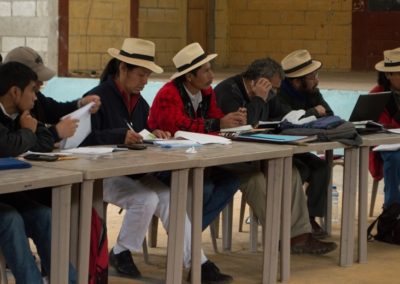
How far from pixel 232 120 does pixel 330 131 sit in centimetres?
54

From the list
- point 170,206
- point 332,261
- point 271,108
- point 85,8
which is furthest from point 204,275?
point 85,8

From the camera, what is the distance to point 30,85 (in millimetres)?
4320

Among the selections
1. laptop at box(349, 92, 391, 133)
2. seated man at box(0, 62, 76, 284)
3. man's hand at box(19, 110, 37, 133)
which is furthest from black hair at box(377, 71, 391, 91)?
man's hand at box(19, 110, 37, 133)

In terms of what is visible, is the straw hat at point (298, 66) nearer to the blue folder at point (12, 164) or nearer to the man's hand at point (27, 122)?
the man's hand at point (27, 122)

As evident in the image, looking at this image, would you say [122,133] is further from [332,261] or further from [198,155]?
[332,261]

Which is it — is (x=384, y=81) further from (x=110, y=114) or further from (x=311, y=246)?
(x=110, y=114)

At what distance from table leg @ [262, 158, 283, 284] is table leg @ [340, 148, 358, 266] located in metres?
0.51

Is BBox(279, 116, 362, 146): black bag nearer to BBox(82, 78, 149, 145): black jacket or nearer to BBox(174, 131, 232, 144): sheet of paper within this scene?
BBox(174, 131, 232, 144): sheet of paper

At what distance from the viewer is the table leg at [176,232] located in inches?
173

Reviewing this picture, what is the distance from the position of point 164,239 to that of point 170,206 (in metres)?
1.54

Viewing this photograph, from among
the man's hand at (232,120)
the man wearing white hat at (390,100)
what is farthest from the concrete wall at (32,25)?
the man's hand at (232,120)

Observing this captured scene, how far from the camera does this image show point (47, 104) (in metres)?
5.11

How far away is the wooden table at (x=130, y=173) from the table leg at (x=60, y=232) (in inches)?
5.1

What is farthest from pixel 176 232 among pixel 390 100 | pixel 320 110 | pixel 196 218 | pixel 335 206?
pixel 335 206
